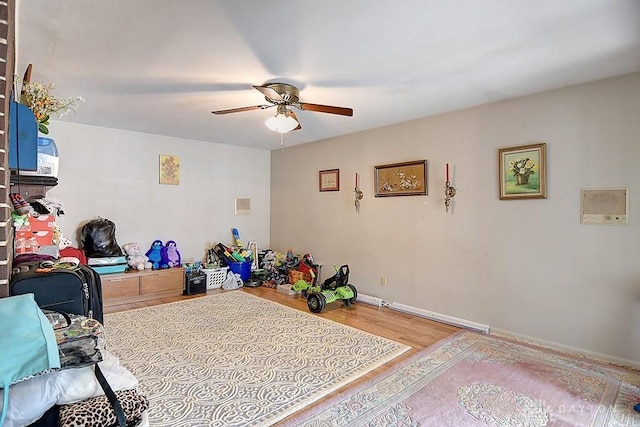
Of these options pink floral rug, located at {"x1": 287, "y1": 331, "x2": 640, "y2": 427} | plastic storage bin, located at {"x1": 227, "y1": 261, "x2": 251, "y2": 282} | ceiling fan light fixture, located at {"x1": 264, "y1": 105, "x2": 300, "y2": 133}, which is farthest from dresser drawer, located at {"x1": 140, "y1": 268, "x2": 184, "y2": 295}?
pink floral rug, located at {"x1": 287, "y1": 331, "x2": 640, "y2": 427}

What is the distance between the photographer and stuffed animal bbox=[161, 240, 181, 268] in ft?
16.9

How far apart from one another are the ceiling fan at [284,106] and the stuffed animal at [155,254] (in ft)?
9.27

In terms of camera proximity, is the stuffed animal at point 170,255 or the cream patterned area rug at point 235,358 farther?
the stuffed animal at point 170,255

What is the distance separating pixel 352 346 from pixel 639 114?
10.2 feet

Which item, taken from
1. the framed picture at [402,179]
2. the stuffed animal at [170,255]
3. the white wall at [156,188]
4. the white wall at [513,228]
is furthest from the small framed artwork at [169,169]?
the framed picture at [402,179]

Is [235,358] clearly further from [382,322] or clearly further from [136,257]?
[136,257]

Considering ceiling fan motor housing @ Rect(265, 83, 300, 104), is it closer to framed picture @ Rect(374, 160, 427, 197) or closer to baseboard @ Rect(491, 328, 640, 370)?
framed picture @ Rect(374, 160, 427, 197)

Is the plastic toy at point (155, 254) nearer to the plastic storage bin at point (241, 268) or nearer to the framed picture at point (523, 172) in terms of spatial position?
the plastic storage bin at point (241, 268)

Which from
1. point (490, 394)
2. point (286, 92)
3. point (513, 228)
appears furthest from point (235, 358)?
point (513, 228)

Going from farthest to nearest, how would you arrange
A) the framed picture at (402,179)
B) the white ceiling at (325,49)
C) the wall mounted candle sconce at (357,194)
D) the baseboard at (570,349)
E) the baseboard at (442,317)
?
1. the wall mounted candle sconce at (357,194)
2. the framed picture at (402,179)
3. the baseboard at (442,317)
4. the baseboard at (570,349)
5. the white ceiling at (325,49)

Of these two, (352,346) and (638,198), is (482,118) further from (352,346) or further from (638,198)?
(352,346)

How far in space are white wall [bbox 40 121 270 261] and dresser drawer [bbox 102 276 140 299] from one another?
0.64 m

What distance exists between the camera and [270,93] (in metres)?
3.02

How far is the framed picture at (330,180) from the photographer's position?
5.29m
